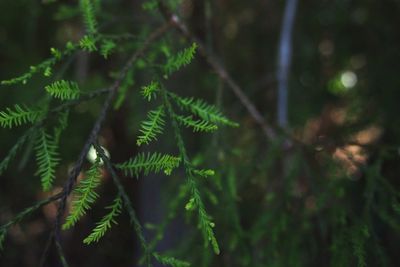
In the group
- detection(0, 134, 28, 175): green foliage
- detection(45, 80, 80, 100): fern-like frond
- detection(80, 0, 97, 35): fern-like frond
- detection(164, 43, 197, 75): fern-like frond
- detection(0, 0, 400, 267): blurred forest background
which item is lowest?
detection(0, 0, 400, 267): blurred forest background

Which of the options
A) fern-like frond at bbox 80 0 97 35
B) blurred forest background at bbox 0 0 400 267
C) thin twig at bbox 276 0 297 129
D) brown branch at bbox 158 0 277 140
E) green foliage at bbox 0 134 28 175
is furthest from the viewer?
thin twig at bbox 276 0 297 129

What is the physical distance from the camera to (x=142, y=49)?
5.72 feet

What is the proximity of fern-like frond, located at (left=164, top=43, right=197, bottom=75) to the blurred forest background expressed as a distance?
0.61 meters

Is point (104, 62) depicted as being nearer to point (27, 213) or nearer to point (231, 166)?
point (231, 166)

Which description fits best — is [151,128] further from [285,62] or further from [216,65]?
[285,62]

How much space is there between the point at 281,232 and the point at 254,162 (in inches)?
14.2

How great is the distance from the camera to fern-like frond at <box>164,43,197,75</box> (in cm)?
138

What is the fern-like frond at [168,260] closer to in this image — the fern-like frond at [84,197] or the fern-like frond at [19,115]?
the fern-like frond at [84,197]

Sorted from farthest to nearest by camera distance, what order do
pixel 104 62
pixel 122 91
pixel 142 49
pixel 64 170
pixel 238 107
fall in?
pixel 104 62, pixel 64 170, pixel 238 107, pixel 122 91, pixel 142 49

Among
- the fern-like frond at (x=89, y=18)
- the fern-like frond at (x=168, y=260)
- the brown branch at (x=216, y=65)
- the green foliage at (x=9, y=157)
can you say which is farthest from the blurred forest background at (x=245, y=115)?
the green foliage at (x=9, y=157)

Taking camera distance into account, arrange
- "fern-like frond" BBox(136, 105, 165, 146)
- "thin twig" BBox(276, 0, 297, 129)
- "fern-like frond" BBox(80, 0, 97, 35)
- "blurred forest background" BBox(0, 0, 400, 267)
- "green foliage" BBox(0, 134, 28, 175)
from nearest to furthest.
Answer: "fern-like frond" BBox(136, 105, 165, 146) → "green foliage" BBox(0, 134, 28, 175) → "fern-like frond" BBox(80, 0, 97, 35) → "blurred forest background" BBox(0, 0, 400, 267) → "thin twig" BBox(276, 0, 297, 129)

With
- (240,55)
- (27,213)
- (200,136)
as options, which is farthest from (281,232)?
(240,55)

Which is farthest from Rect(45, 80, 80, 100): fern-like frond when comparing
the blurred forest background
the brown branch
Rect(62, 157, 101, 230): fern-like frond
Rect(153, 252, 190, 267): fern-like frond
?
the blurred forest background

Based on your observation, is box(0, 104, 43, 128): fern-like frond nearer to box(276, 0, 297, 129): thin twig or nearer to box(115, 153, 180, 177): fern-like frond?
box(115, 153, 180, 177): fern-like frond
